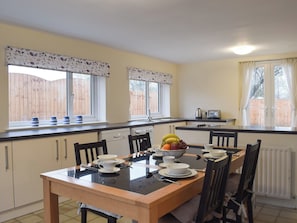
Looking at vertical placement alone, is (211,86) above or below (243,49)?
below

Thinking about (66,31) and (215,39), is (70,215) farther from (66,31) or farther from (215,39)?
(215,39)

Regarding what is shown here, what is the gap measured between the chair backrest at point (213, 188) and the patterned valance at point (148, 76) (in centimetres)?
364

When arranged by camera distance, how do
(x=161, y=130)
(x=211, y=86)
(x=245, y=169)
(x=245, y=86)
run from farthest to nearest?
(x=211, y=86)
(x=245, y=86)
(x=161, y=130)
(x=245, y=169)

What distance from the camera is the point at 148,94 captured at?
5.91 m

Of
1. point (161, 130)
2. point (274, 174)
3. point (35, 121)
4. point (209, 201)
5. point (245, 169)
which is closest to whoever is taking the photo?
point (209, 201)

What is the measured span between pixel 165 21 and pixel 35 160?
7.22ft

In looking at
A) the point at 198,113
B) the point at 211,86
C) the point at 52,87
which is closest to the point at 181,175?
the point at 52,87

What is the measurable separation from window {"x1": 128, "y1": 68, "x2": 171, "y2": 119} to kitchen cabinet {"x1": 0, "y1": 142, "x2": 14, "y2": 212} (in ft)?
9.20

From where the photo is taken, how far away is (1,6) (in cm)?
270

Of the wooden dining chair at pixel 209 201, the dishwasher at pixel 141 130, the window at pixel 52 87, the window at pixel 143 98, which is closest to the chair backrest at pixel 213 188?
the wooden dining chair at pixel 209 201

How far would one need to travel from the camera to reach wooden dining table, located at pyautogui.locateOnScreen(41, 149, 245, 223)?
1.36 m

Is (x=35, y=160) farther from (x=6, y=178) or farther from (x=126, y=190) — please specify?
(x=126, y=190)

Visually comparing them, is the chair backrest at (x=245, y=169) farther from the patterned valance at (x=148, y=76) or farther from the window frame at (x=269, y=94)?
Answer: the window frame at (x=269, y=94)

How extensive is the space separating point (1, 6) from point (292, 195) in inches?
146
